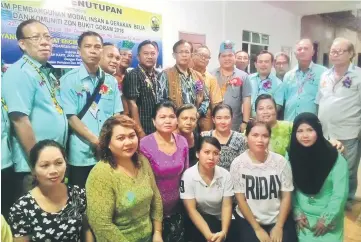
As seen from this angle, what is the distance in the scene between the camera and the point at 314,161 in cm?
192

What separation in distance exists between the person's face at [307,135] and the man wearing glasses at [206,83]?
0.97m

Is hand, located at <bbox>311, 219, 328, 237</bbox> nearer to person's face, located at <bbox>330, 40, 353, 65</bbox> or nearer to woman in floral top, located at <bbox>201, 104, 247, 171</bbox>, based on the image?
woman in floral top, located at <bbox>201, 104, 247, 171</bbox>

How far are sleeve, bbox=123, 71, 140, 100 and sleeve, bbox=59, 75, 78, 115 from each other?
512mm

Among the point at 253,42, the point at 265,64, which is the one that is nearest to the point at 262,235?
the point at 265,64

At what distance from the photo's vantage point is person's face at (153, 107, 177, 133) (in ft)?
6.41

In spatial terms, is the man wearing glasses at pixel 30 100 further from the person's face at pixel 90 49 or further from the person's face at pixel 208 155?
the person's face at pixel 208 155

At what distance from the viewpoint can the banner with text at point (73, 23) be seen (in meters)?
2.34

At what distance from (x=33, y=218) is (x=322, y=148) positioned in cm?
159

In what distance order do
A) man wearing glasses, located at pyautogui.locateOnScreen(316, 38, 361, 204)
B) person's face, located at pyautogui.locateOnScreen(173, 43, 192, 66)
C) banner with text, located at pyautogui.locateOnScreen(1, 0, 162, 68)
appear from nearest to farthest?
1. banner with text, located at pyautogui.locateOnScreen(1, 0, 162, 68)
2. person's face, located at pyautogui.locateOnScreen(173, 43, 192, 66)
3. man wearing glasses, located at pyautogui.locateOnScreen(316, 38, 361, 204)

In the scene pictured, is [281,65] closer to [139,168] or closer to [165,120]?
[165,120]

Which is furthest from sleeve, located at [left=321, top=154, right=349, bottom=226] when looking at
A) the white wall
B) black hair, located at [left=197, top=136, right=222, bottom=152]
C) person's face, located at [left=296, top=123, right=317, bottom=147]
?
the white wall

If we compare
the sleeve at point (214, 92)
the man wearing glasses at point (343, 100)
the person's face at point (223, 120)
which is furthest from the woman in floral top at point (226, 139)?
the man wearing glasses at point (343, 100)

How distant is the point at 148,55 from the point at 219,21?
213cm

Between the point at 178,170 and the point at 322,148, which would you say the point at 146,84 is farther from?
the point at 322,148
